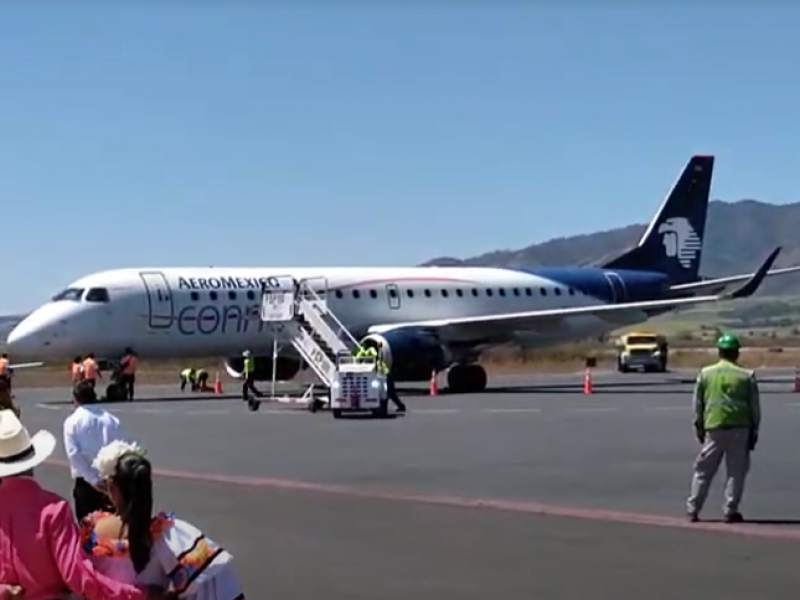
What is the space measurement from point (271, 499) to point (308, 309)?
22.6 meters

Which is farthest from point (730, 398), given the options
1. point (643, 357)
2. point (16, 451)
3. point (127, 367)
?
point (643, 357)

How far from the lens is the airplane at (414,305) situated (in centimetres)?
3878

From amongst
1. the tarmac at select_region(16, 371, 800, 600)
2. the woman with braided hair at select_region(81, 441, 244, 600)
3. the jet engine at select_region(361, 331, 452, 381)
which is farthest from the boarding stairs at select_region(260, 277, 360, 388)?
the woman with braided hair at select_region(81, 441, 244, 600)

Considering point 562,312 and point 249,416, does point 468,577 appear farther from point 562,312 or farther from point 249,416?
point 562,312

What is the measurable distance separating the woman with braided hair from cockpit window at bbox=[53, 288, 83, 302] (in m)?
34.0

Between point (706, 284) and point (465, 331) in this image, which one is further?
point (706, 284)

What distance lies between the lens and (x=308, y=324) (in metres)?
38.3

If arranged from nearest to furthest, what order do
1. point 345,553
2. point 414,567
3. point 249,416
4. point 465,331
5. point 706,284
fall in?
1. point 414,567
2. point 345,553
3. point 249,416
4. point 465,331
5. point 706,284

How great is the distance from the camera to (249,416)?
31922 mm

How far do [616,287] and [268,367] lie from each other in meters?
12.0

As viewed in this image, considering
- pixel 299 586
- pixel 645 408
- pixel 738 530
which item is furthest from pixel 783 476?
pixel 645 408

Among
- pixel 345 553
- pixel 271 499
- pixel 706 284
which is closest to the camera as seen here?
pixel 345 553

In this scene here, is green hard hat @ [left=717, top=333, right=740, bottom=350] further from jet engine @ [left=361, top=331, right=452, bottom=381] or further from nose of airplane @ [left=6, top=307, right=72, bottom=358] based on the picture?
nose of airplane @ [left=6, top=307, right=72, bottom=358]

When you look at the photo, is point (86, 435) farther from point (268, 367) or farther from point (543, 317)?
point (543, 317)
